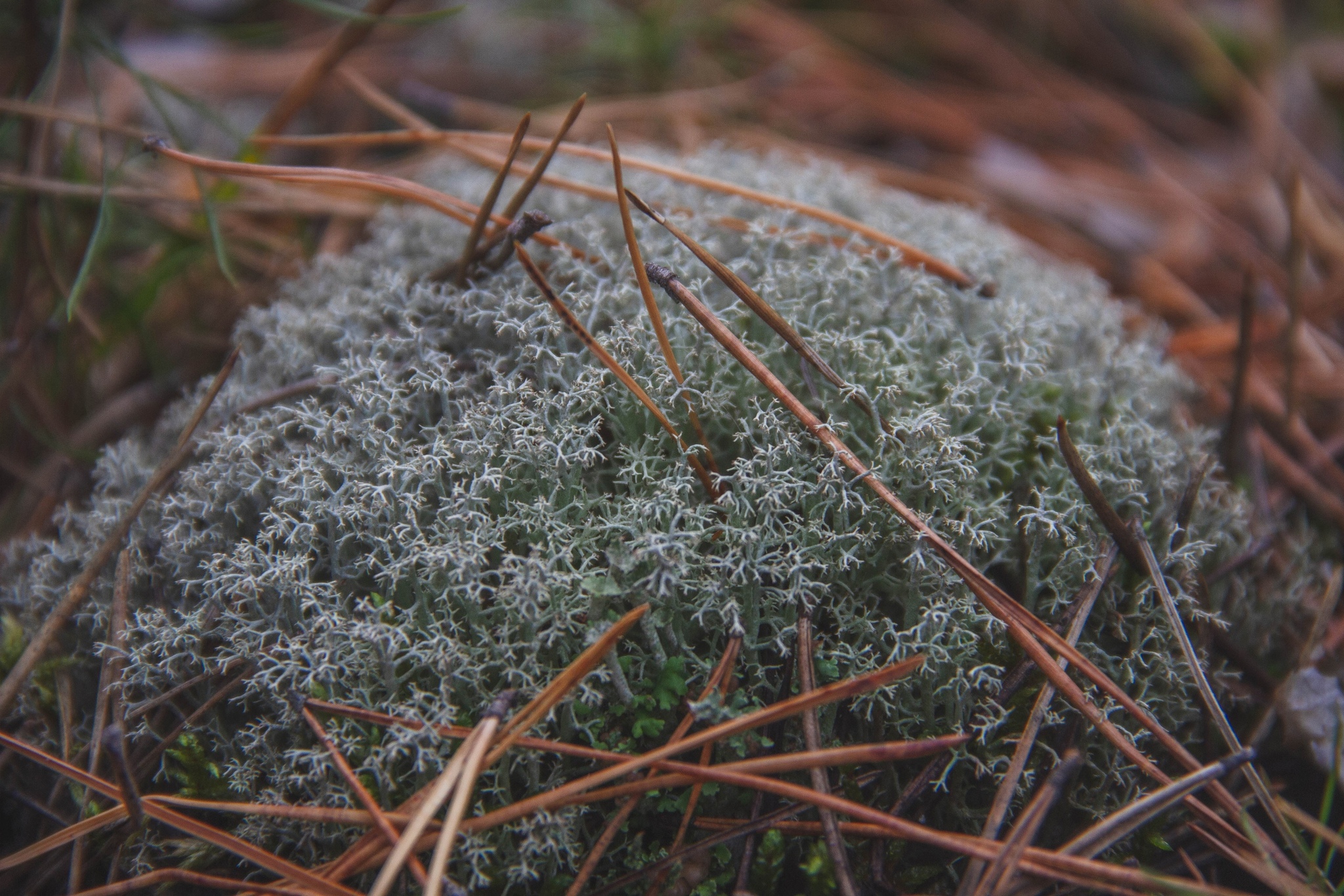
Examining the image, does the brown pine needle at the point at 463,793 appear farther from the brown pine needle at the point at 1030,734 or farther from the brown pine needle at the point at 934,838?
the brown pine needle at the point at 1030,734

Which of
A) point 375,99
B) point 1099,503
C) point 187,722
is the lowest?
point 187,722

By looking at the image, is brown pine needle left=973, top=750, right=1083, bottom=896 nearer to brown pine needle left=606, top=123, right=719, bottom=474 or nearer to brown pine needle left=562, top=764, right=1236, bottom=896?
brown pine needle left=562, top=764, right=1236, bottom=896

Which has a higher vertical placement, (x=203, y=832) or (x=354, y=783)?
(x=354, y=783)

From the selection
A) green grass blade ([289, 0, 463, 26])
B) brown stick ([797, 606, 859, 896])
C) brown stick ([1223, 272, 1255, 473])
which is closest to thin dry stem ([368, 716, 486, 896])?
brown stick ([797, 606, 859, 896])

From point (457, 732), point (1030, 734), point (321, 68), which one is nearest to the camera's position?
point (457, 732)

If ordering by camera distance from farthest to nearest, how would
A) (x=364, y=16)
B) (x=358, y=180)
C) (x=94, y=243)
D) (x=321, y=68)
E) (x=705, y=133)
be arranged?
(x=705, y=133), (x=321, y=68), (x=364, y=16), (x=358, y=180), (x=94, y=243)

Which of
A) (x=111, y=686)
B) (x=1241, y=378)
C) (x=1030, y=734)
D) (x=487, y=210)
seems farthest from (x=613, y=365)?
(x=1241, y=378)

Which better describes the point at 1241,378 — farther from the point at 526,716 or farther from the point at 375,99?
the point at 375,99
